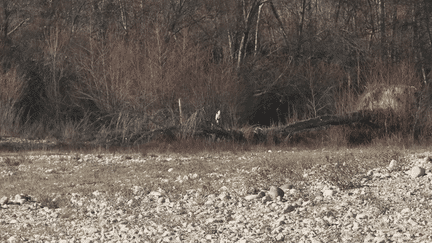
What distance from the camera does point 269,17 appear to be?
100 ft

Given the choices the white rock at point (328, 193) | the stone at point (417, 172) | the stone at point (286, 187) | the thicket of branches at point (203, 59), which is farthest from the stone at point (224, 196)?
the thicket of branches at point (203, 59)

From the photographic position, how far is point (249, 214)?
6828 millimetres

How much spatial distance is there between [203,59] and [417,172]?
1755 cm

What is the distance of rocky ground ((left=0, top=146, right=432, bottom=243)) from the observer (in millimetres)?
5891

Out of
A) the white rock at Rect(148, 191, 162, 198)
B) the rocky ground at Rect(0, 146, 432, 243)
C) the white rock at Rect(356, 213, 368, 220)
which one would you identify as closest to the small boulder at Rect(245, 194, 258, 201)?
the rocky ground at Rect(0, 146, 432, 243)

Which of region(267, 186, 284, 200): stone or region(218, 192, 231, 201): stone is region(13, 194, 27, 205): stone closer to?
region(218, 192, 231, 201): stone

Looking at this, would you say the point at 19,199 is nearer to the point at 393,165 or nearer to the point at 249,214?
the point at 249,214

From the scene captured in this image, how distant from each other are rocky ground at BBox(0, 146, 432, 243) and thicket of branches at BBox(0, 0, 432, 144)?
11868 mm

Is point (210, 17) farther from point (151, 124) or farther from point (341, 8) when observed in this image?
point (151, 124)

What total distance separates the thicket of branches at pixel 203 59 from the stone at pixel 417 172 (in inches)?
479

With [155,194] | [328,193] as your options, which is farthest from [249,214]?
[155,194]

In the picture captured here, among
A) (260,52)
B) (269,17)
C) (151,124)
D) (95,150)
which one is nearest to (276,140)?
(151,124)

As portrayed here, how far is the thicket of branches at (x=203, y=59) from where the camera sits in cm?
2325

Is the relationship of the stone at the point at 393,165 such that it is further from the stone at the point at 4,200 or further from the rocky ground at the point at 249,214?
the stone at the point at 4,200
